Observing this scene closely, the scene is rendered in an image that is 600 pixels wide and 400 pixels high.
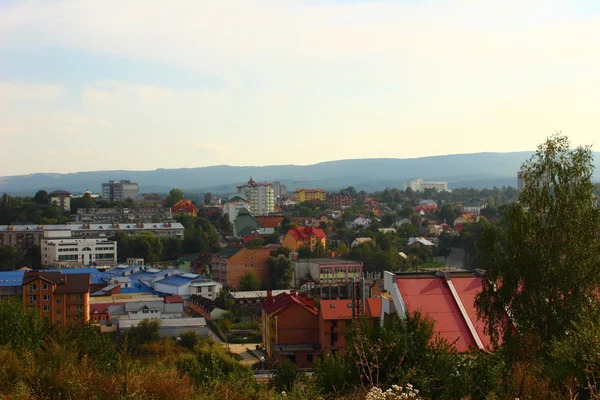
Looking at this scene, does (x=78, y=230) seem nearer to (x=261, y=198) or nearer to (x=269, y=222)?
(x=269, y=222)

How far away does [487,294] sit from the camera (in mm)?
5953

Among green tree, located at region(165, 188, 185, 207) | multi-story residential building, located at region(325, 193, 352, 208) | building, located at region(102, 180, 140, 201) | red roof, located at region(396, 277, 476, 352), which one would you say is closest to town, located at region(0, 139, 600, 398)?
red roof, located at region(396, 277, 476, 352)

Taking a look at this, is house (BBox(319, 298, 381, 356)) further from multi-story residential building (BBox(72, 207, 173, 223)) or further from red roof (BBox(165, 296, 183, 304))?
multi-story residential building (BBox(72, 207, 173, 223))

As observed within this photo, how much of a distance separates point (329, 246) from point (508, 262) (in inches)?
920

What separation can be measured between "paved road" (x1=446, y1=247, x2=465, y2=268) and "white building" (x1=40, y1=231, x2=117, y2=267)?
12.6m

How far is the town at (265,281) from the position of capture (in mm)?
6129

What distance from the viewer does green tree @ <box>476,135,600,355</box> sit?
553 cm

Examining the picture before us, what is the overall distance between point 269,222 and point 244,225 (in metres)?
2.50

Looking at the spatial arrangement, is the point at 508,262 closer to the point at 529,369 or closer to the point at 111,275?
the point at 529,369

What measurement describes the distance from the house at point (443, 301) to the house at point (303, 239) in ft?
62.1

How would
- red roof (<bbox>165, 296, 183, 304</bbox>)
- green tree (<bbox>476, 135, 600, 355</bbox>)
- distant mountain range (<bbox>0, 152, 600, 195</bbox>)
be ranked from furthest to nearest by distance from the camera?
distant mountain range (<bbox>0, 152, 600, 195</bbox>) < red roof (<bbox>165, 296, 183, 304</bbox>) < green tree (<bbox>476, 135, 600, 355</bbox>)

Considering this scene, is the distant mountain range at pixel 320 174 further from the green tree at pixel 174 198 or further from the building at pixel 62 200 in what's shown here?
the building at pixel 62 200

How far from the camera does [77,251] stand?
27094mm

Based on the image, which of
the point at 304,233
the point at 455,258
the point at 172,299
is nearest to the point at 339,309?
the point at 172,299
